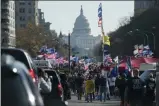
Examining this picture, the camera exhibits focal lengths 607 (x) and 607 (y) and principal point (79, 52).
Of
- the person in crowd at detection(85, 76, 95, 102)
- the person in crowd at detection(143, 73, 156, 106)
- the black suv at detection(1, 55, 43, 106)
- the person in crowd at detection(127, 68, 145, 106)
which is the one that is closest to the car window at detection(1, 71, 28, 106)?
the black suv at detection(1, 55, 43, 106)

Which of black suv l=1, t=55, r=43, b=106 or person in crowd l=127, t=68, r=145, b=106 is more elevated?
black suv l=1, t=55, r=43, b=106

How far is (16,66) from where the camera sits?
5.62 meters

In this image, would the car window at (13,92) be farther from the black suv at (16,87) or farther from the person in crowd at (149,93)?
the person in crowd at (149,93)

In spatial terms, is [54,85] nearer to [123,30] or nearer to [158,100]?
[158,100]

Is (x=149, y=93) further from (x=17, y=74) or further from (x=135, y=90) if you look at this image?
(x=17, y=74)

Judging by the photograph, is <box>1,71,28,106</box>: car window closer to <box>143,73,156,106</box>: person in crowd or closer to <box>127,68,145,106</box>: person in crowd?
<box>127,68,145,106</box>: person in crowd

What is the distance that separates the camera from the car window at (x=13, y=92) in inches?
214

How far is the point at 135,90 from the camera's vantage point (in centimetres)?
1767

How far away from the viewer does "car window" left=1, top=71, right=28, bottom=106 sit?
214 inches

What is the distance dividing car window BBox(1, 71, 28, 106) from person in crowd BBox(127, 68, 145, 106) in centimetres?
1218

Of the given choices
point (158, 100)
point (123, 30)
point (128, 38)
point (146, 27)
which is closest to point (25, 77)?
point (158, 100)

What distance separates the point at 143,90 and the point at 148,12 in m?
99.7

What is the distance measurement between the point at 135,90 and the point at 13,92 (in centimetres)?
1243

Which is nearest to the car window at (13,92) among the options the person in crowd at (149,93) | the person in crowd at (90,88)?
the person in crowd at (149,93)
